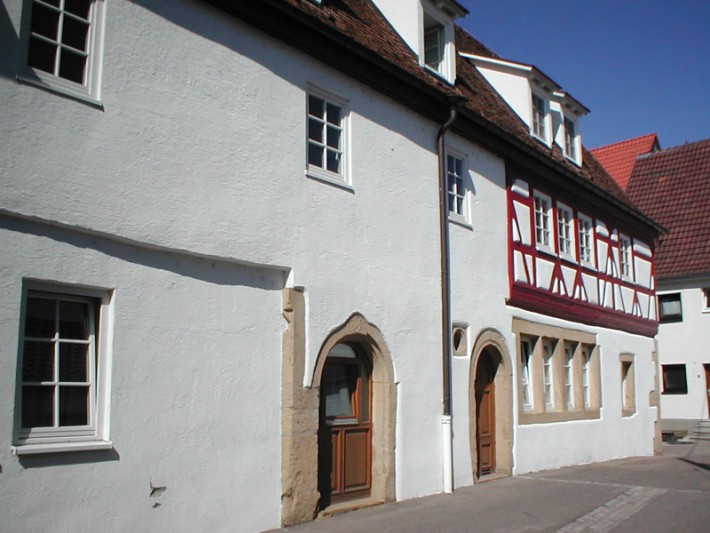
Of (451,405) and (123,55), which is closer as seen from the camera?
(123,55)

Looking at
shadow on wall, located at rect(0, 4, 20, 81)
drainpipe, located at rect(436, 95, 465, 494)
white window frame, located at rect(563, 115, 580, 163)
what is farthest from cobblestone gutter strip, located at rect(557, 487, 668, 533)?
white window frame, located at rect(563, 115, 580, 163)

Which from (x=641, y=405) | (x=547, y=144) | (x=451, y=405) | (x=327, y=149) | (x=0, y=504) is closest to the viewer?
(x=0, y=504)

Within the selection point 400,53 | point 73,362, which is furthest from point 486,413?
point 73,362

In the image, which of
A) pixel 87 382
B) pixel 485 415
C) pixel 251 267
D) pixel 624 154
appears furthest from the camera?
pixel 624 154

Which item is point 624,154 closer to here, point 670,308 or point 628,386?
point 670,308

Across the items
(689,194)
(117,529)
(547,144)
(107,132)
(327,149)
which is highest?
(689,194)

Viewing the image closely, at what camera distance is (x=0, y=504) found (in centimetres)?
607

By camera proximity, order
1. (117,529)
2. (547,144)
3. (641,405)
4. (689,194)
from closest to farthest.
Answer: (117,529) → (547,144) → (641,405) → (689,194)

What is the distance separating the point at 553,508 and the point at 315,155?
5.40 metres

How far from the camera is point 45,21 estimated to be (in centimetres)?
697

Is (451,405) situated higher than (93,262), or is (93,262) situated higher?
(93,262)

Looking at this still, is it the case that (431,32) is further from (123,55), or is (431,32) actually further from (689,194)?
(689,194)

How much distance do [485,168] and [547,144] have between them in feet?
12.8

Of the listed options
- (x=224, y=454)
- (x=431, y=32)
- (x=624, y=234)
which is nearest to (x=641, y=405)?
(x=624, y=234)
